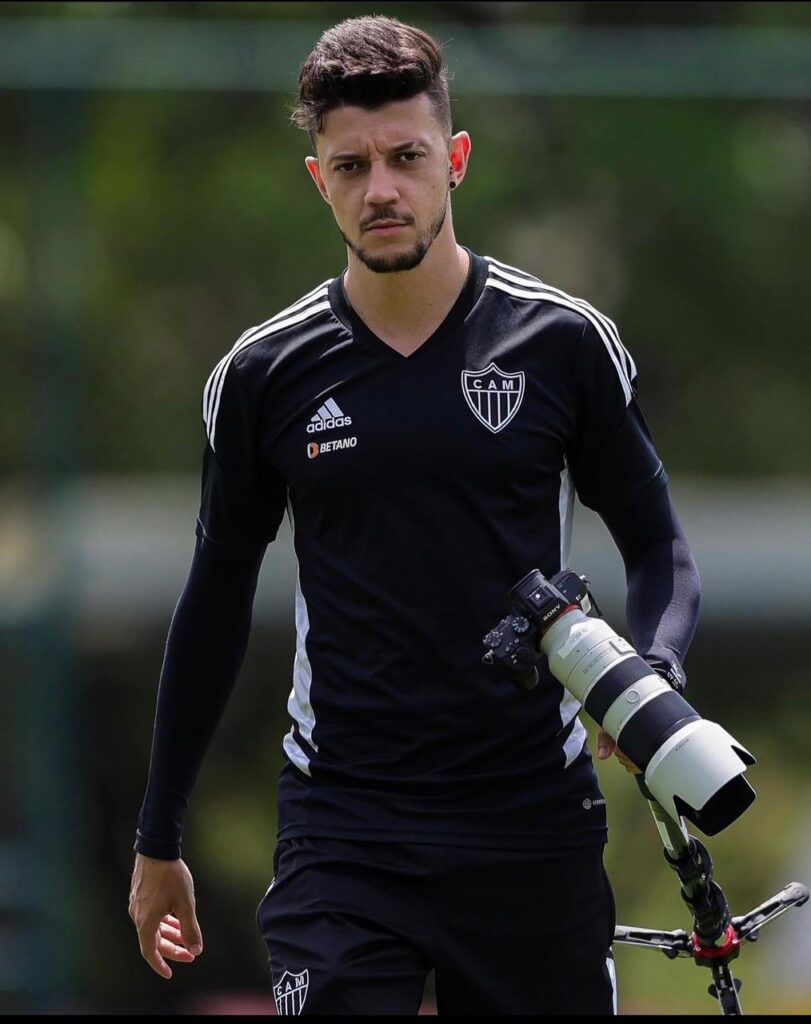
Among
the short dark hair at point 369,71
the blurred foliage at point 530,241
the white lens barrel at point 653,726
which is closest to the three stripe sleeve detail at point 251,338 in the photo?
the short dark hair at point 369,71

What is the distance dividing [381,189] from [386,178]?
0.03 metres

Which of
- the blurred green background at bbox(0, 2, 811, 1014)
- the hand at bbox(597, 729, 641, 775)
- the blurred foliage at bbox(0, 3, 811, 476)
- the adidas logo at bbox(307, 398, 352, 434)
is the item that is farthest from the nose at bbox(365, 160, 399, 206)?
the blurred foliage at bbox(0, 3, 811, 476)

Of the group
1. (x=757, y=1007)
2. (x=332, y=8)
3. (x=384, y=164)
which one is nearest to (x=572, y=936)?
(x=384, y=164)

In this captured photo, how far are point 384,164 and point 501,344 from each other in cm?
37

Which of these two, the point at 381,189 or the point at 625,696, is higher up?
the point at 381,189

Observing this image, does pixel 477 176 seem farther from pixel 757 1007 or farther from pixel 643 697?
pixel 643 697

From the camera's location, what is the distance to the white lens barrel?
9.41ft

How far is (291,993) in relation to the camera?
3.16m

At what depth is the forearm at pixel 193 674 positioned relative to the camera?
3.54 meters

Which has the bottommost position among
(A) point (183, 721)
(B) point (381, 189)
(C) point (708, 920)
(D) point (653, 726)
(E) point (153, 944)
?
(E) point (153, 944)

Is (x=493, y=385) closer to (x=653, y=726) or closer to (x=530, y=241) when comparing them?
(x=653, y=726)

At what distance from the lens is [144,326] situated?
7.24m

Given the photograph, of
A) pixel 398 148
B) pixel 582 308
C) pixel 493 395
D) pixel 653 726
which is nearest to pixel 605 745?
pixel 653 726

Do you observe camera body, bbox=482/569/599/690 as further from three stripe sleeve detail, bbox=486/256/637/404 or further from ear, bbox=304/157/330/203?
ear, bbox=304/157/330/203
